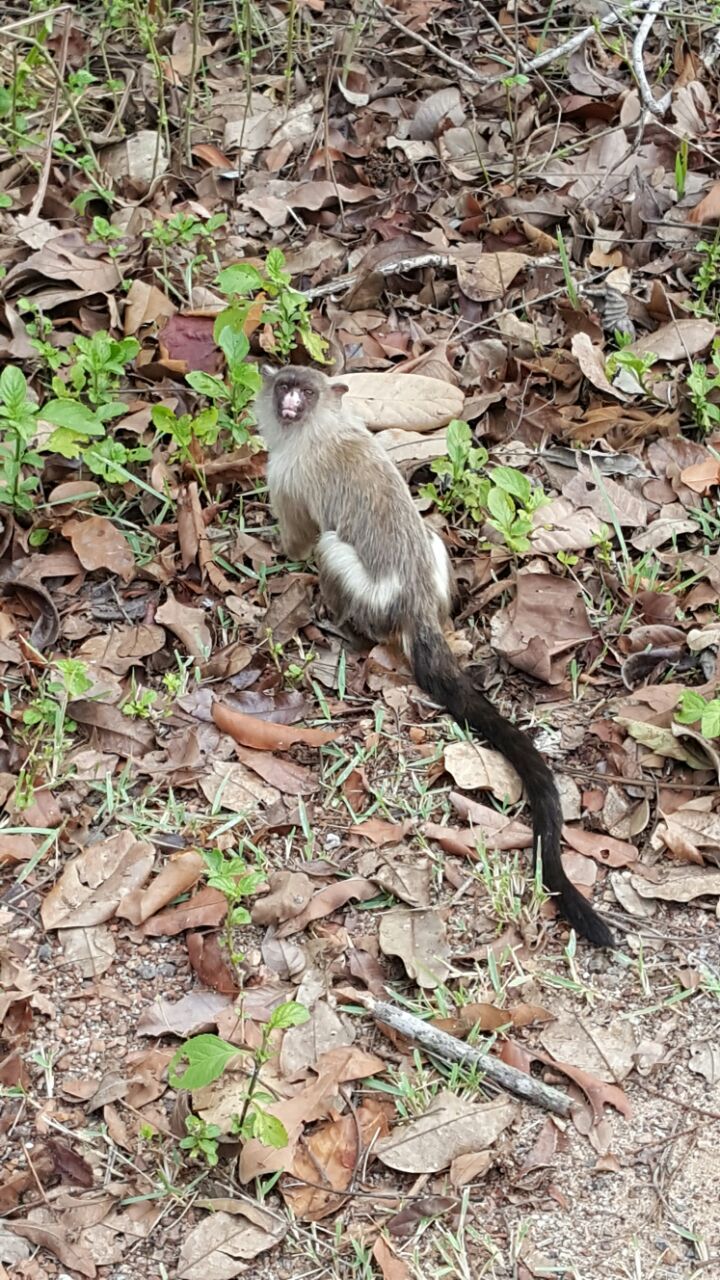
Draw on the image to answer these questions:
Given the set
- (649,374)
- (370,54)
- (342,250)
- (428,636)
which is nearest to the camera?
(428,636)

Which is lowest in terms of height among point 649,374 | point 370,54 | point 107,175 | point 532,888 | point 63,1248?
point 63,1248

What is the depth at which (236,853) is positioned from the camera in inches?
176

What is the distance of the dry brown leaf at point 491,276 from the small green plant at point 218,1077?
4.02m

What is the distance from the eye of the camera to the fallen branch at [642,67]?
22.8 ft

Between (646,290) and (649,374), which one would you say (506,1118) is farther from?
(646,290)

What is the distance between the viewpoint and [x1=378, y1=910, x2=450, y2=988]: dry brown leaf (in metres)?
4.10

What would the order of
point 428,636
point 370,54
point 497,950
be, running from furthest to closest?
point 370,54
point 428,636
point 497,950

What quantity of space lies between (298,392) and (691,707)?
2127 mm

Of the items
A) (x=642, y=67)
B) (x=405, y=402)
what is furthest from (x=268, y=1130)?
(x=642, y=67)

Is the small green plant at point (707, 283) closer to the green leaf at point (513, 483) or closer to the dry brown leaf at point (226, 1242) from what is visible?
the green leaf at point (513, 483)

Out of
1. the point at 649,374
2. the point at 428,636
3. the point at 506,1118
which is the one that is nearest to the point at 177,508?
the point at 428,636

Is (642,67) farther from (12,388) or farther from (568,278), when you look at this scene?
(12,388)

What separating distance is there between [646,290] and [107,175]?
3.01 m

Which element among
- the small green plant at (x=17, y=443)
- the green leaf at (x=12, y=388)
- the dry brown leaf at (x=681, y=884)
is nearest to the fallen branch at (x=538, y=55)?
the small green plant at (x=17, y=443)
